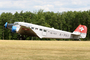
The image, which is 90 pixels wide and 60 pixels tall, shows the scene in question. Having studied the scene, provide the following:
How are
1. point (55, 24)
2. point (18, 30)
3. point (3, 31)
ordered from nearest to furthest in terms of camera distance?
point (18, 30) → point (3, 31) → point (55, 24)

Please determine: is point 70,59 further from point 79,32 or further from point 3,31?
point 3,31

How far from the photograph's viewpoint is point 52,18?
60562 millimetres

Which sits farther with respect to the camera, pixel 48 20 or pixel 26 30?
pixel 48 20

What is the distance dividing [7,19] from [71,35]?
2792 centimetres

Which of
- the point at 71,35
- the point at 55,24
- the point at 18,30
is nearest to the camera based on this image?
the point at 18,30

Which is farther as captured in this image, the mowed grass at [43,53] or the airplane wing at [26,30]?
the airplane wing at [26,30]

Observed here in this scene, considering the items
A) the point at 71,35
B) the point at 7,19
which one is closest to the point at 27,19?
the point at 7,19

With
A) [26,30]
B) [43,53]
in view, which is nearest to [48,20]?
[26,30]

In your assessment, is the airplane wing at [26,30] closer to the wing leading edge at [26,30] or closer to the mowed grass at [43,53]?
the wing leading edge at [26,30]

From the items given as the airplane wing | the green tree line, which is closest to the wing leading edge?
the airplane wing

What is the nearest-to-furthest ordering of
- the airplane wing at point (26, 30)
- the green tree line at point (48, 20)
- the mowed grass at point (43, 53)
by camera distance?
the mowed grass at point (43, 53)
the airplane wing at point (26, 30)
the green tree line at point (48, 20)

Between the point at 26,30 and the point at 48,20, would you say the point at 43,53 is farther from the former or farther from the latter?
the point at 48,20

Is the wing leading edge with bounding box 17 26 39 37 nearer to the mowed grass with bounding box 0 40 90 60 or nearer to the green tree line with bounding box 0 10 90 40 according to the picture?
the mowed grass with bounding box 0 40 90 60

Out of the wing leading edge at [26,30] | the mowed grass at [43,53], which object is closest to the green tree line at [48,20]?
the wing leading edge at [26,30]
